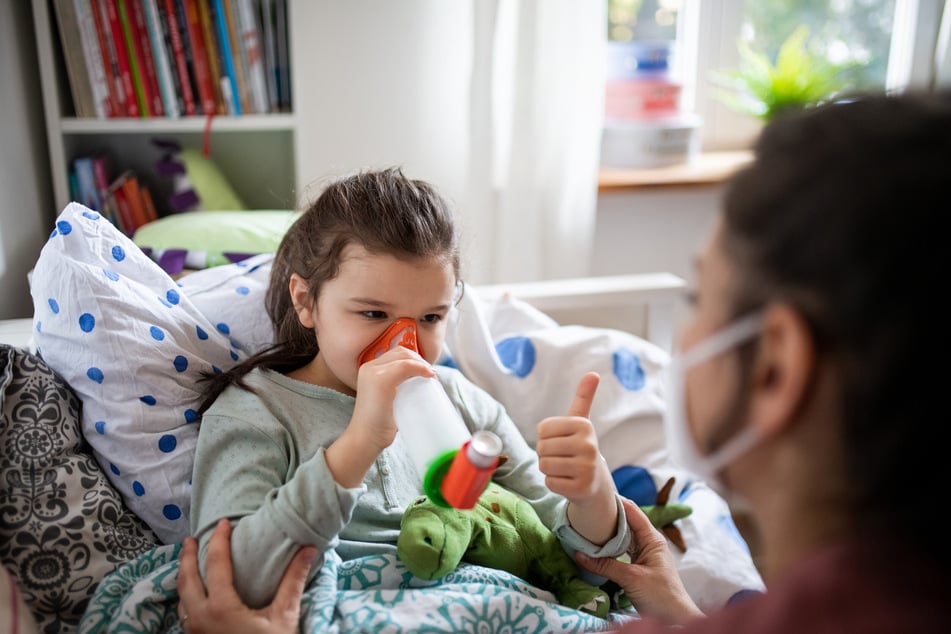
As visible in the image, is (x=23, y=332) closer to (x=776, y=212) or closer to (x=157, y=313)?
(x=157, y=313)

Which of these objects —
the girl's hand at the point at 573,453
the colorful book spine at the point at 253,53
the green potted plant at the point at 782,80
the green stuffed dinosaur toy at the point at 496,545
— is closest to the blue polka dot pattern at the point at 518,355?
the green stuffed dinosaur toy at the point at 496,545

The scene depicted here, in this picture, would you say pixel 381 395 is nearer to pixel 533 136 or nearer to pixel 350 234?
pixel 350 234

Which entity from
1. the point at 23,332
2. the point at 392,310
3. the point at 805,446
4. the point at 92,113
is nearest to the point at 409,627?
the point at 392,310

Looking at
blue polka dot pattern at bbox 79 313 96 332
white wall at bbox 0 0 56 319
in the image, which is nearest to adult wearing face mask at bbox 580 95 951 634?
blue polka dot pattern at bbox 79 313 96 332

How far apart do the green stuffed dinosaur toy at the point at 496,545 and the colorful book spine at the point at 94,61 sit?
118 cm

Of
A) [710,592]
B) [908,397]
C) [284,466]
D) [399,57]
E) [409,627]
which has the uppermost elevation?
[399,57]

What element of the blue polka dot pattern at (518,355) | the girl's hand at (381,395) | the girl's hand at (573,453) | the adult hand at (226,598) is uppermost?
the girl's hand at (381,395)

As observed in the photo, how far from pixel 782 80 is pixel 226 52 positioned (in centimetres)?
134

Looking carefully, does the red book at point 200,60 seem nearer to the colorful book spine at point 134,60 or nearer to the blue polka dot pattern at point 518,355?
the colorful book spine at point 134,60

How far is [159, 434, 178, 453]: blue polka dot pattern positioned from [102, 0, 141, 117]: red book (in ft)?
3.22

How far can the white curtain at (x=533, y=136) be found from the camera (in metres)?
1.92

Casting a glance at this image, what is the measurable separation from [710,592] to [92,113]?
4.76ft

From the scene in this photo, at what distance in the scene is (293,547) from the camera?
87 cm

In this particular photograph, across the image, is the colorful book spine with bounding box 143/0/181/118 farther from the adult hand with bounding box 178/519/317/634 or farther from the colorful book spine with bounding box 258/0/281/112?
the adult hand with bounding box 178/519/317/634
